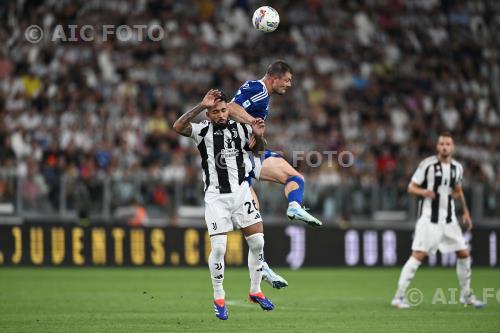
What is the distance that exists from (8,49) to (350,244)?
376 inches

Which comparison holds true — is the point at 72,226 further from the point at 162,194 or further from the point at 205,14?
the point at 205,14

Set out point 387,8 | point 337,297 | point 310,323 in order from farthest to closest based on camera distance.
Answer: point 387,8
point 337,297
point 310,323

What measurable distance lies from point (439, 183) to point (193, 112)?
17.4 ft

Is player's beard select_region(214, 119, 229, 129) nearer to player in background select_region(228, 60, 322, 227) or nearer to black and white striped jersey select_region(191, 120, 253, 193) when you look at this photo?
black and white striped jersey select_region(191, 120, 253, 193)

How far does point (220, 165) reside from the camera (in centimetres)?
1269

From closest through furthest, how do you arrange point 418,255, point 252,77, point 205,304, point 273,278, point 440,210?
point 273,278, point 205,304, point 418,255, point 440,210, point 252,77

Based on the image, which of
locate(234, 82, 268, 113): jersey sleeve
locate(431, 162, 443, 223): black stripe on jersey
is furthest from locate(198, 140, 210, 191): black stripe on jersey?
locate(431, 162, 443, 223): black stripe on jersey

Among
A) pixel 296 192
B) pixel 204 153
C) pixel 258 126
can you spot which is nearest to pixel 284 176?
pixel 296 192

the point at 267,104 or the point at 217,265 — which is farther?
the point at 267,104

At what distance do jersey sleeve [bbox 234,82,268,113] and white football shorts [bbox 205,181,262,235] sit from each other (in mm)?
1143

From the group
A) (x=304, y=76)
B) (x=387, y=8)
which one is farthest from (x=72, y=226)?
(x=387, y=8)

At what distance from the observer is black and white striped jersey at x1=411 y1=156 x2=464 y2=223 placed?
52.3ft

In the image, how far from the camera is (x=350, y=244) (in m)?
24.8

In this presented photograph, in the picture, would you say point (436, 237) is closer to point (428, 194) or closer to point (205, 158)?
point (428, 194)
